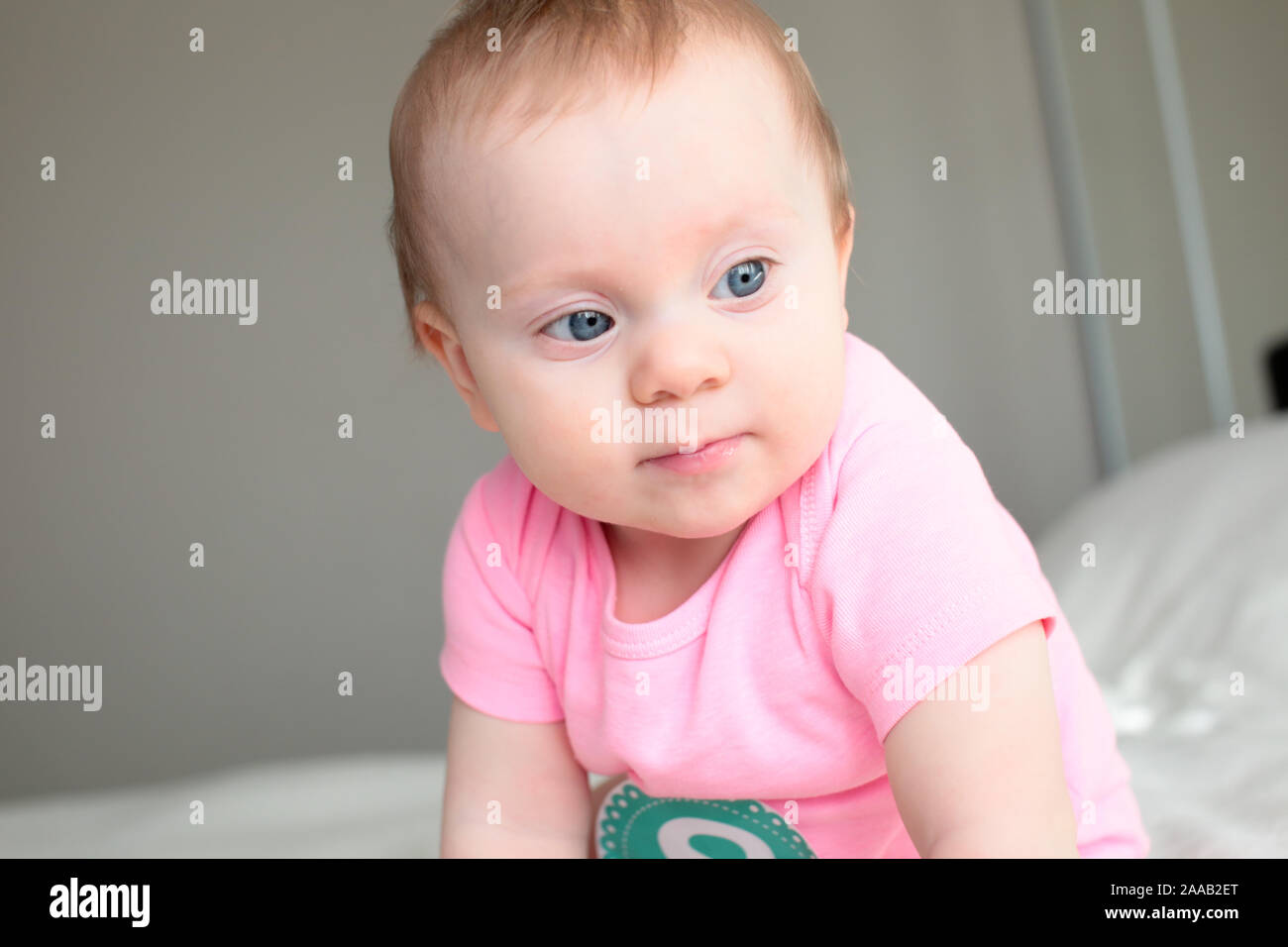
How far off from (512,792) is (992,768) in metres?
0.40

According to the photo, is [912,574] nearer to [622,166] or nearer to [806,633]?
[806,633]

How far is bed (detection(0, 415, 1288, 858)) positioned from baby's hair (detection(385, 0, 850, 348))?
663 mm

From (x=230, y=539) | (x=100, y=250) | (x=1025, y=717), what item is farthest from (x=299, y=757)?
(x=1025, y=717)

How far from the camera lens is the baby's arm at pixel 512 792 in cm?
90

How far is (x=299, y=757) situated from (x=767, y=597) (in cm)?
194

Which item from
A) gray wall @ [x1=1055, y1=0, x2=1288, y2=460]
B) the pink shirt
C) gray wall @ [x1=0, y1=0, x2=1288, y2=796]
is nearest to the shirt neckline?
the pink shirt

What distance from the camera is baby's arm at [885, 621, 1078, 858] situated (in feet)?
2.12

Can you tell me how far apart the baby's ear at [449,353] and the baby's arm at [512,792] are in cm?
25

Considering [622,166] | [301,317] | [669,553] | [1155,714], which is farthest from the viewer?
[301,317]

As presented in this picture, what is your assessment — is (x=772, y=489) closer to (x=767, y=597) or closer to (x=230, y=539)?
(x=767, y=597)

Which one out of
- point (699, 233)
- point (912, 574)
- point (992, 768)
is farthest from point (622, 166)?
point (992, 768)

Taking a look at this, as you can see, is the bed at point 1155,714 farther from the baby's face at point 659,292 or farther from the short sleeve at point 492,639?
the baby's face at point 659,292

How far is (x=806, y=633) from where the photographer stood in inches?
29.7

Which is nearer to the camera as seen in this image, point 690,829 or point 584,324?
point 584,324
